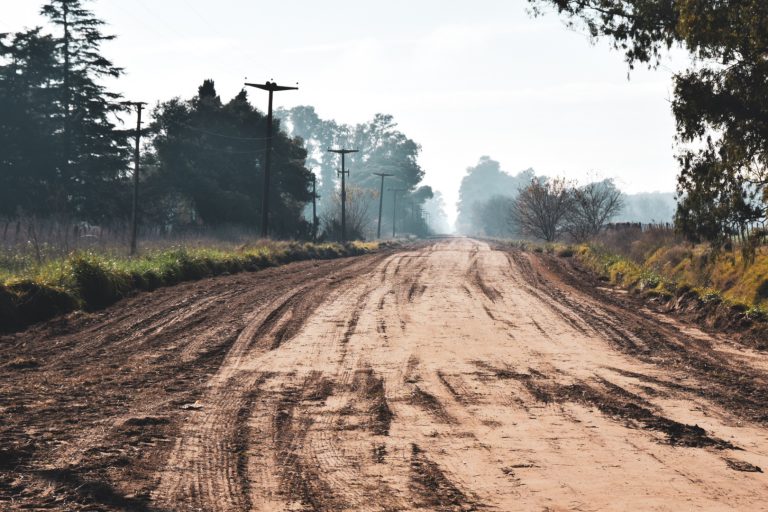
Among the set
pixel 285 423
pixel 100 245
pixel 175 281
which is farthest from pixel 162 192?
pixel 285 423

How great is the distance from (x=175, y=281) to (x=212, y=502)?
1802 centimetres

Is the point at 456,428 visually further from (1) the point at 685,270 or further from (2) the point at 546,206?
(2) the point at 546,206

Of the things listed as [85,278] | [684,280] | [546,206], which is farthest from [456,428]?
[546,206]

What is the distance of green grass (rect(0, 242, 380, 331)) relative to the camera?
582 inches

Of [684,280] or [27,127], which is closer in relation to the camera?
[684,280]

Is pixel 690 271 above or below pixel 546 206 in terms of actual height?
below

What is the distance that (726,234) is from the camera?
18391mm

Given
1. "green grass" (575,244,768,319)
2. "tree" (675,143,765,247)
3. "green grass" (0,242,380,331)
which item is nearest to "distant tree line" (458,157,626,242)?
"green grass" (575,244,768,319)

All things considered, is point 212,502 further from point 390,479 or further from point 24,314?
point 24,314

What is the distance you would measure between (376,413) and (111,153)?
48.9 m

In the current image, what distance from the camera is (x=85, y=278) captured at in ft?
57.1

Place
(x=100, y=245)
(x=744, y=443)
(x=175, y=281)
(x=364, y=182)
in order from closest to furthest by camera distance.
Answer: (x=744, y=443), (x=175, y=281), (x=100, y=245), (x=364, y=182)

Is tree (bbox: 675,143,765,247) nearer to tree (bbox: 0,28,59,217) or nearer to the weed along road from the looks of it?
the weed along road

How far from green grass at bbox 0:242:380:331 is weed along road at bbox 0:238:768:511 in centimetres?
85
